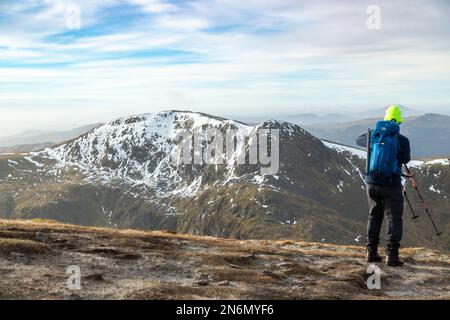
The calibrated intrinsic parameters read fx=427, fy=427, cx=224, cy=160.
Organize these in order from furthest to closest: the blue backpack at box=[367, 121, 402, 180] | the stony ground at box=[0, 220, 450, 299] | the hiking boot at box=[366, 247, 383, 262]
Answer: the hiking boot at box=[366, 247, 383, 262]
the blue backpack at box=[367, 121, 402, 180]
the stony ground at box=[0, 220, 450, 299]

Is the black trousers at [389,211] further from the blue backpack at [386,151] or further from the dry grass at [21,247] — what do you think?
the dry grass at [21,247]

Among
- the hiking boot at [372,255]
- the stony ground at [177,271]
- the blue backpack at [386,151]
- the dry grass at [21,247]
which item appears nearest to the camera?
the stony ground at [177,271]

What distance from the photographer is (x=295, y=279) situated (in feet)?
53.7

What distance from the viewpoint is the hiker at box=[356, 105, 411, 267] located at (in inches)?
704

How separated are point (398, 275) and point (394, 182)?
3.86 m

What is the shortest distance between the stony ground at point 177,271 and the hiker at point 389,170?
2.13 meters

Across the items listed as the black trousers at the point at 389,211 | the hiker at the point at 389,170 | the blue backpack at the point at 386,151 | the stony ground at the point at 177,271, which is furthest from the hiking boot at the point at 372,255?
the blue backpack at the point at 386,151

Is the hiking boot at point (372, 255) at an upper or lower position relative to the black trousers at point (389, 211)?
lower

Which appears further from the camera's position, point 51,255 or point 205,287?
point 51,255

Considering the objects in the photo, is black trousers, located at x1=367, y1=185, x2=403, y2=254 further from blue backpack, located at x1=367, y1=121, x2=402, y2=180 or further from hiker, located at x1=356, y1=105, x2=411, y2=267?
blue backpack, located at x1=367, y1=121, x2=402, y2=180

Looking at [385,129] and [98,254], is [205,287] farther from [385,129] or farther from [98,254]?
[385,129]

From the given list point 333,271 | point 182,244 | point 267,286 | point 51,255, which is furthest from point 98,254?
point 333,271

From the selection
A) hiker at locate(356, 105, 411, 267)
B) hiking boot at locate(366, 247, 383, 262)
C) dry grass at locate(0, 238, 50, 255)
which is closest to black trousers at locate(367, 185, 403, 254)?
hiker at locate(356, 105, 411, 267)

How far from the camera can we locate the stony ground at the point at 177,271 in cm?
1260
